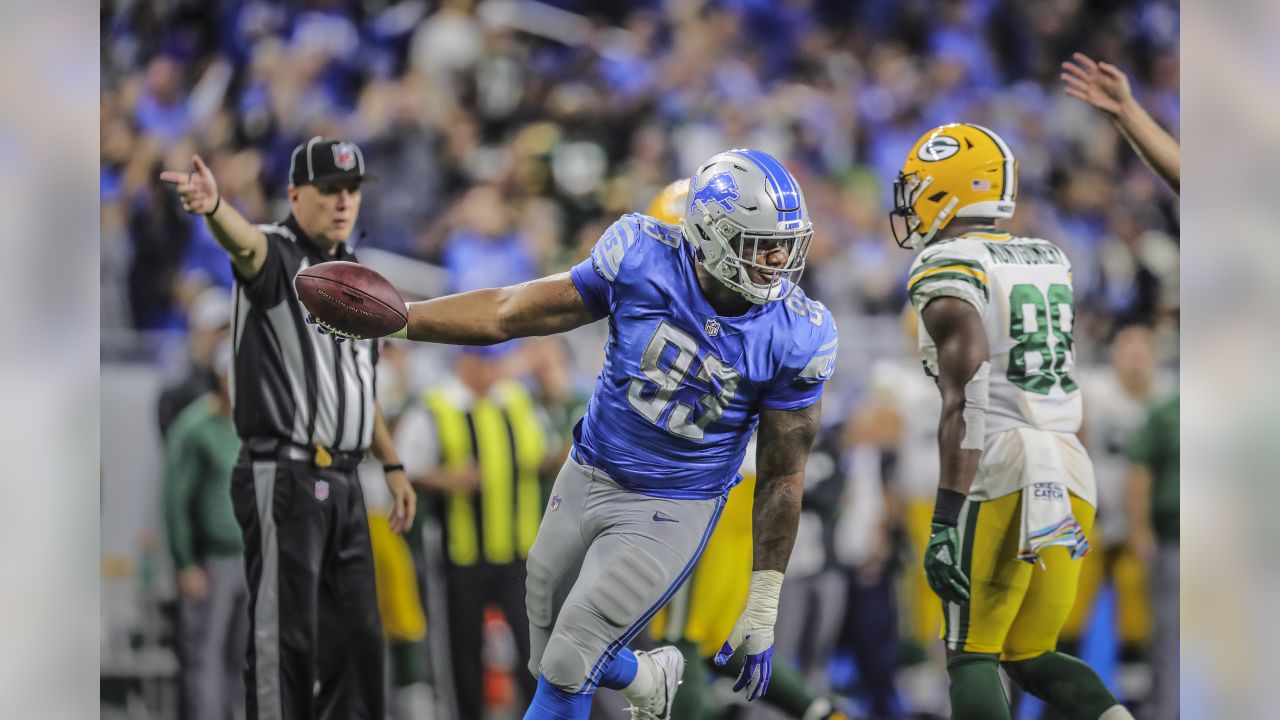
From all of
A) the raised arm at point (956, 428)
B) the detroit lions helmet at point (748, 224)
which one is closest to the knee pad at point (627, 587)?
the detroit lions helmet at point (748, 224)

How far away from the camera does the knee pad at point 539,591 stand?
314cm

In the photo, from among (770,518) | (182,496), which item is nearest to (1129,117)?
(770,518)

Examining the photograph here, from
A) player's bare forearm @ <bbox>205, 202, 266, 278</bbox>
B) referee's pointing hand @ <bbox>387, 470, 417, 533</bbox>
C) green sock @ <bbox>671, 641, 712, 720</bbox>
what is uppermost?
player's bare forearm @ <bbox>205, 202, 266, 278</bbox>

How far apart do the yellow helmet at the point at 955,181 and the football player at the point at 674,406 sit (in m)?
0.71

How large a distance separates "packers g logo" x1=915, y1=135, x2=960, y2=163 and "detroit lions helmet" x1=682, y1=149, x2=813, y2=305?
78cm

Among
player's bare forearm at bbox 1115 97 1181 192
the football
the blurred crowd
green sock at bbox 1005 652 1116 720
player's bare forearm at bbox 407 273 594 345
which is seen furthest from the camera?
the blurred crowd

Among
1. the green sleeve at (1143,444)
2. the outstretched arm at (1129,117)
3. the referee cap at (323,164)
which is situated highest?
the outstretched arm at (1129,117)

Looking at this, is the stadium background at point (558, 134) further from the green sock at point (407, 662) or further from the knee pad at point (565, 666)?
the knee pad at point (565, 666)

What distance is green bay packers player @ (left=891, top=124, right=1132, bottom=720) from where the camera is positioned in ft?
11.2

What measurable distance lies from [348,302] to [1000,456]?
1.86 meters

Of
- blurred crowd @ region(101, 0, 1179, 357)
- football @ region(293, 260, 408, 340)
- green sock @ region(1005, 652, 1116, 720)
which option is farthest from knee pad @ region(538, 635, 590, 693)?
blurred crowd @ region(101, 0, 1179, 357)

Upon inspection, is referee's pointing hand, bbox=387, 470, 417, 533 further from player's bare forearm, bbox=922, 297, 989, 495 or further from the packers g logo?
the packers g logo

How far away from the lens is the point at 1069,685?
346 cm
